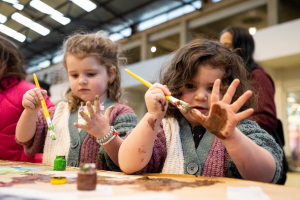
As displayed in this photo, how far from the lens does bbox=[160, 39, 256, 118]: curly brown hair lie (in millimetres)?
1023

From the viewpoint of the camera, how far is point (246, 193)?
0.53 metres

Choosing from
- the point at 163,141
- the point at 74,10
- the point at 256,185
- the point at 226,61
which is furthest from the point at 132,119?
the point at 74,10

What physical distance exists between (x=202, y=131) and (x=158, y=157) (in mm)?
205

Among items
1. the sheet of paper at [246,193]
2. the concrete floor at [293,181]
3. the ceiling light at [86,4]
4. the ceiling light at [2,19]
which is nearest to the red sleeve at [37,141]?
the sheet of paper at [246,193]

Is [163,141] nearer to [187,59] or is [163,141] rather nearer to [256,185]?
[187,59]

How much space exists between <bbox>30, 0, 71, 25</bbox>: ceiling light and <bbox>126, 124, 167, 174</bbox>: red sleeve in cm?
432

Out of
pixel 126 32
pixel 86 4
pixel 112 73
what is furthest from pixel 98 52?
pixel 126 32

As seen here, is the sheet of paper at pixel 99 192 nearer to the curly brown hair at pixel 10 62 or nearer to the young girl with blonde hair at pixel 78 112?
the young girl with blonde hair at pixel 78 112

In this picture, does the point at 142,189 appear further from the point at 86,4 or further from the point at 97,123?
the point at 86,4

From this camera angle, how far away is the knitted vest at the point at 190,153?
3.03ft

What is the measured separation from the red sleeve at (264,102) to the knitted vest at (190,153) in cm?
56

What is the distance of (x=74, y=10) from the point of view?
534 centimetres

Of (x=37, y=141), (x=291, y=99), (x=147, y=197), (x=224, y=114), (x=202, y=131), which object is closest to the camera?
(x=147, y=197)

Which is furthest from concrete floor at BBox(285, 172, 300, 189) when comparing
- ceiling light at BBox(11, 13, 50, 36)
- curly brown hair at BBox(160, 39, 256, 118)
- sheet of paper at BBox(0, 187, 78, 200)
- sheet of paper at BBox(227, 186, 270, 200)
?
ceiling light at BBox(11, 13, 50, 36)
